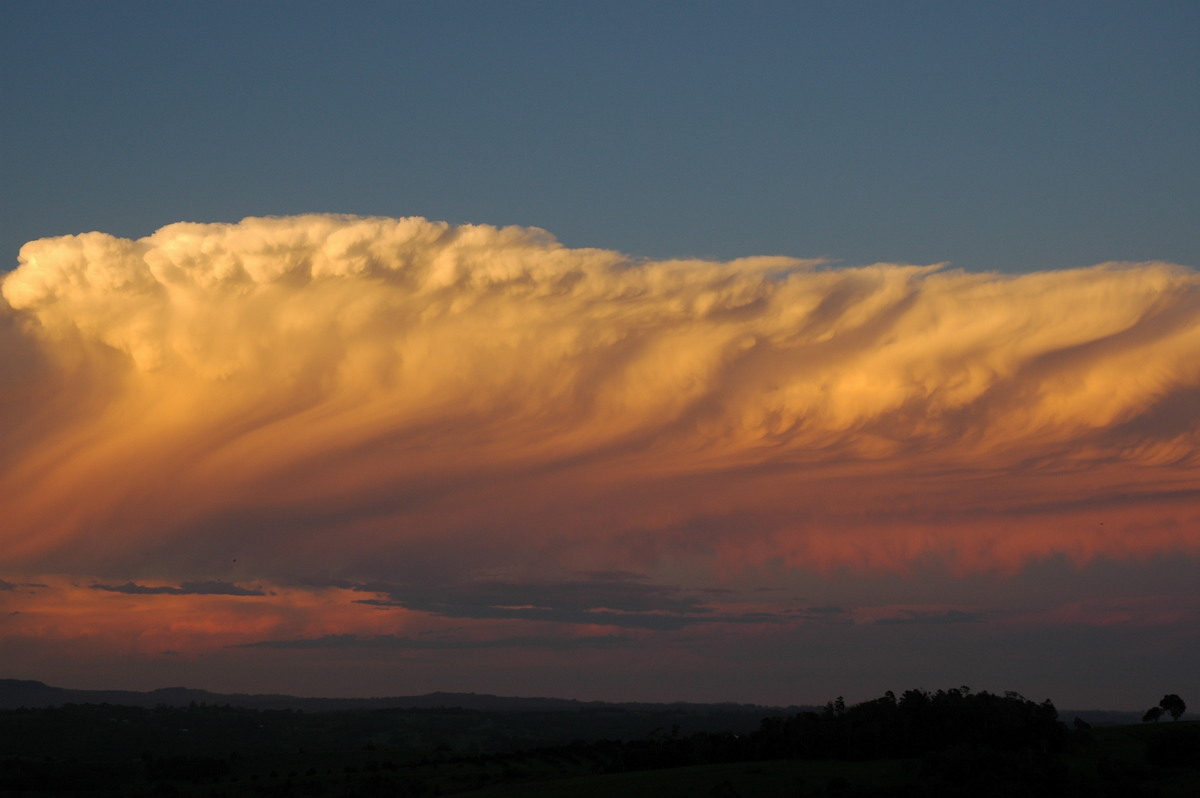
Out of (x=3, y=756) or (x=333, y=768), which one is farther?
(x=3, y=756)

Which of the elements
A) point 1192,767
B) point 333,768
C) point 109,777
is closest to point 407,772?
point 333,768

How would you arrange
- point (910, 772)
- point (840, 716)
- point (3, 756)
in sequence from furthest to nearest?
point (3, 756) < point (840, 716) < point (910, 772)

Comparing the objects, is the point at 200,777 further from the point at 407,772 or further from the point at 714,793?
the point at 714,793

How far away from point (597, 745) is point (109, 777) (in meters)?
72.3

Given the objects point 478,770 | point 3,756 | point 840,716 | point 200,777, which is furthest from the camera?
point 3,756

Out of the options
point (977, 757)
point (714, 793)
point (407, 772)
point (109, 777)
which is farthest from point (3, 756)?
point (977, 757)

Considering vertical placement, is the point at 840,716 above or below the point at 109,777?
above

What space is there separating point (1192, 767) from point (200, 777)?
131m

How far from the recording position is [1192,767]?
101m

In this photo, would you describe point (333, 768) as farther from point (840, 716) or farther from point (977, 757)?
point (977, 757)

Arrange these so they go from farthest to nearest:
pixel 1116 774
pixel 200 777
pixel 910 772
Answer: pixel 200 777, pixel 910 772, pixel 1116 774

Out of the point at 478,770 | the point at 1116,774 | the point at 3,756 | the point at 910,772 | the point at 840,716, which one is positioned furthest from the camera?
the point at 3,756

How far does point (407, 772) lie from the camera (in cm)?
15062

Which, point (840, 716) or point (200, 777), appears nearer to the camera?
point (840, 716)
